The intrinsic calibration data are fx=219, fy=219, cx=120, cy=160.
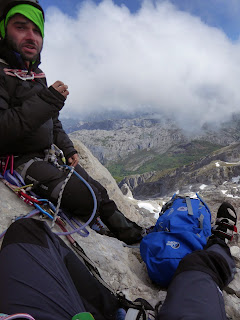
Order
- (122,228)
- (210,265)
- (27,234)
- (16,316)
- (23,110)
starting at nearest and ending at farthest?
(16,316)
(27,234)
(210,265)
(23,110)
(122,228)

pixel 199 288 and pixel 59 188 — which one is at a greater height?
pixel 199 288

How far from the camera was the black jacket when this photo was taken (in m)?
4.18

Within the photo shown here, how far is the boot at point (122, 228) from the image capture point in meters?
6.24

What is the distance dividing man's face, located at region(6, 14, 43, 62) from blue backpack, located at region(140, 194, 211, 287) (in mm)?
4995

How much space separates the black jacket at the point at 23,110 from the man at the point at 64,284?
1955mm

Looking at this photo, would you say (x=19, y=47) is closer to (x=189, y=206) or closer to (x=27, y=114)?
(x=27, y=114)

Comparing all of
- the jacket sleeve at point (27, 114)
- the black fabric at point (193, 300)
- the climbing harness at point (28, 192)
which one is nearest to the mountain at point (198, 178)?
the climbing harness at point (28, 192)

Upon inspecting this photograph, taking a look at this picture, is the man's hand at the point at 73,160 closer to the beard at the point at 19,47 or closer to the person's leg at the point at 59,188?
the person's leg at the point at 59,188

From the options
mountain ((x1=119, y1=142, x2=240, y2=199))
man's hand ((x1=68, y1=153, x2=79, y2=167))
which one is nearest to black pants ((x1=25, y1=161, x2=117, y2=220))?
man's hand ((x1=68, y1=153, x2=79, y2=167))

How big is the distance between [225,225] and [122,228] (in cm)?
283

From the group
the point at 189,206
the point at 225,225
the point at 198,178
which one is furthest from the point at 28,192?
the point at 198,178

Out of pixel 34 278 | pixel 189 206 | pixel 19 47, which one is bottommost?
pixel 34 278

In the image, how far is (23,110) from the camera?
13.7 feet

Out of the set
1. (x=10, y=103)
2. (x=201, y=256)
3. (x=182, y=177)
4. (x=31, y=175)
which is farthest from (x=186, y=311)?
(x=182, y=177)
